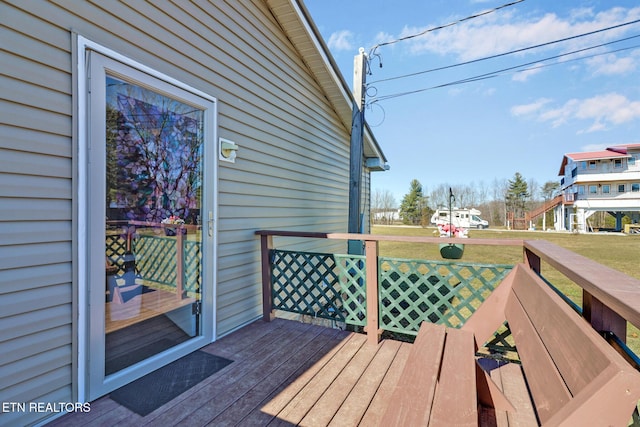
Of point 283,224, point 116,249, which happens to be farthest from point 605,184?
point 116,249

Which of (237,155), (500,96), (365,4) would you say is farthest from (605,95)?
(237,155)

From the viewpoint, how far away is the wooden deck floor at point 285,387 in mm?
1753

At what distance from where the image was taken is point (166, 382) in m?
2.10

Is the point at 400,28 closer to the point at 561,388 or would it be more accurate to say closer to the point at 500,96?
the point at 561,388

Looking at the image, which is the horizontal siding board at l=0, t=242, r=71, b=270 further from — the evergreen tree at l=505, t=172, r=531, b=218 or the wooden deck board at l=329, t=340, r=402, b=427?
the evergreen tree at l=505, t=172, r=531, b=218

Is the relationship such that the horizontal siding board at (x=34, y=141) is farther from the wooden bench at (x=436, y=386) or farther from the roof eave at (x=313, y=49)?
the roof eave at (x=313, y=49)

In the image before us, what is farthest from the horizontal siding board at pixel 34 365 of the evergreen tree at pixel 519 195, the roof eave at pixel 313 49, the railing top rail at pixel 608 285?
the evergreen tree at pixel 519 195

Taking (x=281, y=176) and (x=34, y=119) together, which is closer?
(x=34, y=119)

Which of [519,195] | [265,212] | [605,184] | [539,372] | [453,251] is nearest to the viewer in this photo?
[539,372]

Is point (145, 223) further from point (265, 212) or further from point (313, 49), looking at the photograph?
point (313, 49)

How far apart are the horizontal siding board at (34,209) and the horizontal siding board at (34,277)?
0.85ft

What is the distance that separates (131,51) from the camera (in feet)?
6.91

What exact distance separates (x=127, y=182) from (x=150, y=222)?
349 mm

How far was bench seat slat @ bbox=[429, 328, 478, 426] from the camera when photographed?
41.0 inches
